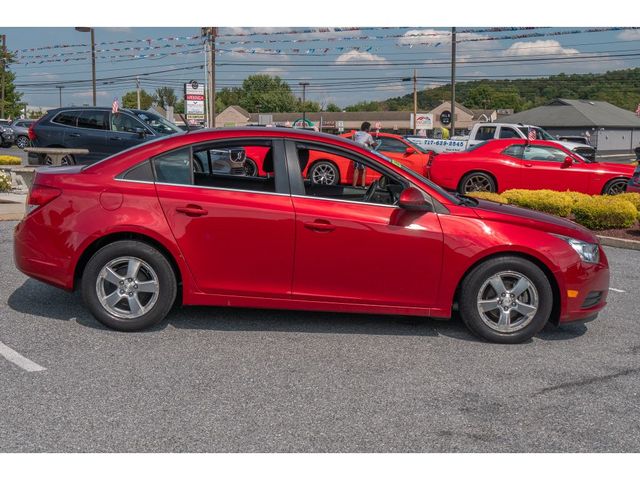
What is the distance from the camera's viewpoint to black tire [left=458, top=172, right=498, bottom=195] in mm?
14750

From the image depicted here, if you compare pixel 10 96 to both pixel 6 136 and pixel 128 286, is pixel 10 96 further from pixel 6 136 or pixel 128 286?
pixel 128 286

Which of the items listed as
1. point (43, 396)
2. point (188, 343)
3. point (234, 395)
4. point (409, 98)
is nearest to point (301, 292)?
point (188, 343)

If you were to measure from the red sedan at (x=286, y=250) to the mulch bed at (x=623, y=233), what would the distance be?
5671 millimetres

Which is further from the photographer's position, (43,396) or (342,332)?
(342,332)

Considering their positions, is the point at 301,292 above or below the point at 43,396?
above

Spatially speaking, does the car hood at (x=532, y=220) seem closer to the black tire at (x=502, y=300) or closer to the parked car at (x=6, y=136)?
the black tire at (x=502, y=300)

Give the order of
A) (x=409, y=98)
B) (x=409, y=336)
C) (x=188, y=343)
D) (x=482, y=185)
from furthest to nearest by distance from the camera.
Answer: (x=409, y=98), (x=482, y=185), (x=409, y=336), (x=188, y=343)

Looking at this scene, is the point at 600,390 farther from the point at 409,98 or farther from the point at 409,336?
the point at 409,98

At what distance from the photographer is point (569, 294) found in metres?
5.36

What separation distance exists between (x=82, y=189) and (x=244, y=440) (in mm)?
2713

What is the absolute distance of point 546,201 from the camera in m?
11.6

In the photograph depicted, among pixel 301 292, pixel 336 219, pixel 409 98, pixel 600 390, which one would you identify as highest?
pixel 409 98

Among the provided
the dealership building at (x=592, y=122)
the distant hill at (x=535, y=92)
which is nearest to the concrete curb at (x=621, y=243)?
the dealership building at (x=592, y=122)

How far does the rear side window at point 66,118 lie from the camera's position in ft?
58.3
